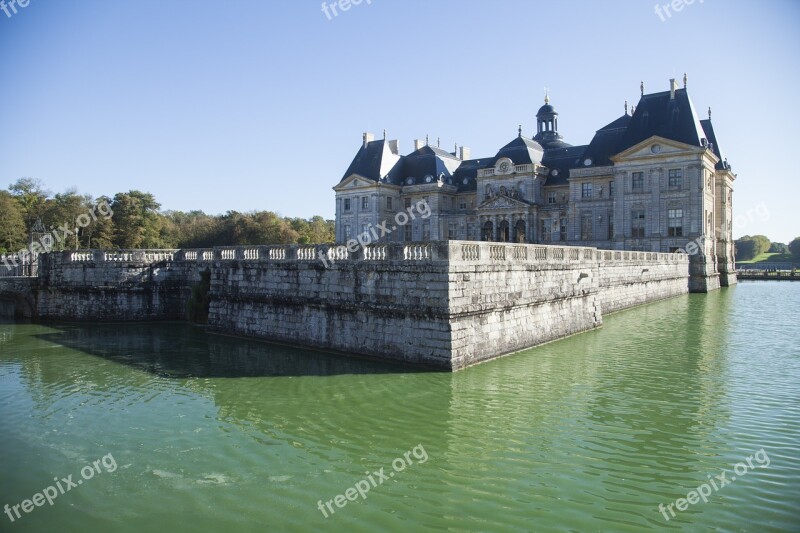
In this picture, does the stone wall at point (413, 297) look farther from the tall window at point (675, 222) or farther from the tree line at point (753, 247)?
the tree line at point (753, 247)

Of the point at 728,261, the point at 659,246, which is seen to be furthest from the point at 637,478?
the point at 728,261

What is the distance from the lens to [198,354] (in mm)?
18875

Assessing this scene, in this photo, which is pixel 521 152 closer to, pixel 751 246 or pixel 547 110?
pixel 547 110

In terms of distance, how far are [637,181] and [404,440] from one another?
157ft

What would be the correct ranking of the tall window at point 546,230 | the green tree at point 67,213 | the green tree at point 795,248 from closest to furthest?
the green tree at point 67,213, the tall window at point 546,230, the green tree at point 795,248

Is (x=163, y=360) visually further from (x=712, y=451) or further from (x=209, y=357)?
(x=712, y=451)

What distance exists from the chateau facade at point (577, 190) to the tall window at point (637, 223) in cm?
9

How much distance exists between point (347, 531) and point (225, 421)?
16.8 ft

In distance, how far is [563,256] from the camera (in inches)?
824

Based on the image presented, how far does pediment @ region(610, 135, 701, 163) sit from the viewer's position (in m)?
49.1

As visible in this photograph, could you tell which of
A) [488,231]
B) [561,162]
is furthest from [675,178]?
[488,231]

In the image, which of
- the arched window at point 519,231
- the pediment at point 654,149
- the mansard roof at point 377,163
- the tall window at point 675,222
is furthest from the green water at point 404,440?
the mansard roof at point 377,163

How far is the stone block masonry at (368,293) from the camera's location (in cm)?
1532

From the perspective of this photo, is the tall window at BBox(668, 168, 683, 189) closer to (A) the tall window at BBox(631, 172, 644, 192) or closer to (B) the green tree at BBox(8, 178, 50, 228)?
(A) the tall window at BBox(631, 172, 644, 192)
